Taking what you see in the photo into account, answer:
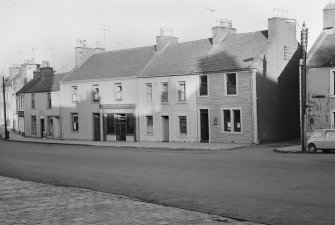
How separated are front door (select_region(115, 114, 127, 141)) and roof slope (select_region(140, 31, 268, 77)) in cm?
504

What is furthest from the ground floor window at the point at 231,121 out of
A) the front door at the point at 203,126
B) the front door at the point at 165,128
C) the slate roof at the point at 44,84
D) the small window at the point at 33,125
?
the small window at the point at 33,125

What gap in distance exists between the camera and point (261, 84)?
35812mm

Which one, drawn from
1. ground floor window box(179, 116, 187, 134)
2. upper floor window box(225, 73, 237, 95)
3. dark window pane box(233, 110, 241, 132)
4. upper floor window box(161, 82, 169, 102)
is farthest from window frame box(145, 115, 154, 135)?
dark window pane box(233, 110, 241, 132)

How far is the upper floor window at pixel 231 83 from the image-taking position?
3603 centimetres

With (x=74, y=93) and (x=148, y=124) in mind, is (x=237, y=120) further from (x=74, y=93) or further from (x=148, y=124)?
(x=74, y=93)

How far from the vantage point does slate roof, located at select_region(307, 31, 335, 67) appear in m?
33.1

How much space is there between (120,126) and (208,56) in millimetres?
11559

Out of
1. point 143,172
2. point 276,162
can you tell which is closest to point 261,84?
point 276,162

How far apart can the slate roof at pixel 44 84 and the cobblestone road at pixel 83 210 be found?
41.1 metres

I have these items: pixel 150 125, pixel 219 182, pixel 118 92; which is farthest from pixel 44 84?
pixel 219 182

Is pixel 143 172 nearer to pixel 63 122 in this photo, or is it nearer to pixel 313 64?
pixel 313 64

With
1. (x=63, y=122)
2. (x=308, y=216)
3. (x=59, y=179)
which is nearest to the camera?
(x=308, y=216)

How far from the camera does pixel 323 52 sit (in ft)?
112

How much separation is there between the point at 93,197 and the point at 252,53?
2637 centimetres
